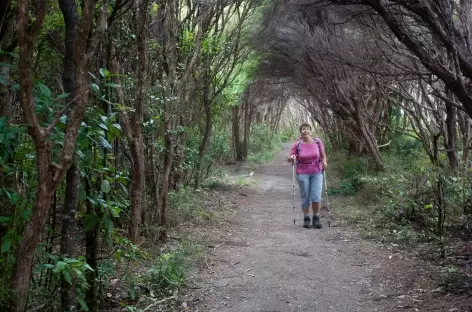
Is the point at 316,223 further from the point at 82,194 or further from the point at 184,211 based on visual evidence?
the point at 82,194

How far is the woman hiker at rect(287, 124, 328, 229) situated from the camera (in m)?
8.97

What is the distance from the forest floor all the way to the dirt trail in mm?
10

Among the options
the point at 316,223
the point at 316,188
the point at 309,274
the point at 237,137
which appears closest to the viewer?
the point at 309,274

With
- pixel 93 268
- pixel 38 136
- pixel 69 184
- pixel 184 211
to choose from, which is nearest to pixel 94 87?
pixel 69 184

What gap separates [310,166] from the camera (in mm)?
8992

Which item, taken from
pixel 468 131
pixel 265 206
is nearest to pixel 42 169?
pixel 265 206

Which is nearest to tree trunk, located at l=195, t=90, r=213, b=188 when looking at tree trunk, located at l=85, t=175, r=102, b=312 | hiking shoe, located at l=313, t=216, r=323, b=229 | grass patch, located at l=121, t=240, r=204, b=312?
hiking shoe, located at l=313, t=216, r=323, b=229

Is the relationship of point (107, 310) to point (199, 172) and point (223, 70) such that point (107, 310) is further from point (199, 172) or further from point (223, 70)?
point (223, 70)

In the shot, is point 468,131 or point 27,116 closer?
point 27,116

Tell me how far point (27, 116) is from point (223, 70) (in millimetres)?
11369

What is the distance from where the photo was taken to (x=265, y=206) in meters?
12.4

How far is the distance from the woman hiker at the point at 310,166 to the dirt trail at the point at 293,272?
0.60m

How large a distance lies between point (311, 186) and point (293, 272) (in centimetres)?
303

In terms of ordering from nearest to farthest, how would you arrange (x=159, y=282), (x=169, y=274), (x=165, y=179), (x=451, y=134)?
(x=159, y=282), (x=169, y=274), (x=165, y=179), (x=451, y=134)
